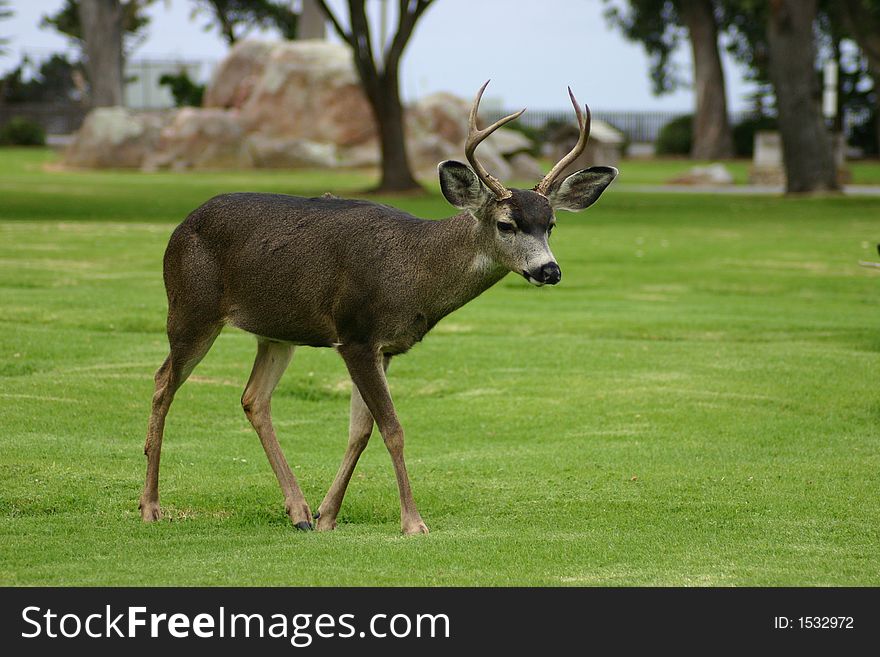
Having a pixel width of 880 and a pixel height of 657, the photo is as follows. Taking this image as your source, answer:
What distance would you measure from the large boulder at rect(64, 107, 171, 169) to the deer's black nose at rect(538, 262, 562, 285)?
124ft

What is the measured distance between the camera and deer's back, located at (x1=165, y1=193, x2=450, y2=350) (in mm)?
7863

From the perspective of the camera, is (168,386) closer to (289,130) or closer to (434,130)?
(434,130)

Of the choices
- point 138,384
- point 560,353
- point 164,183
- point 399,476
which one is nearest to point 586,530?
point 399,476

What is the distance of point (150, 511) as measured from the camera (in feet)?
26.8

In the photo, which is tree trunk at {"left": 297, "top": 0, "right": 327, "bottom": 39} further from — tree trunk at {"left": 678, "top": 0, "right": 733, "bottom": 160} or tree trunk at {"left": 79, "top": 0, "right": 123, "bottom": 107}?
tree trunk at {"left": 678, "top": 0, "right": 733, "bottom": 160}

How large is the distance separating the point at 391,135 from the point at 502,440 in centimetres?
2329

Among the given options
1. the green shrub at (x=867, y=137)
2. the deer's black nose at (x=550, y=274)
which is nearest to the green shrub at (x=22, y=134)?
the green shrub at (x=867, y=137)

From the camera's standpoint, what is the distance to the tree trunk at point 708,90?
6006 cm

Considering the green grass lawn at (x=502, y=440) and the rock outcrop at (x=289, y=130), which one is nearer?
the green grass lawn at (x=502, y=440)

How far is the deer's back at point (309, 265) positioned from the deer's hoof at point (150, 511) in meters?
1.10

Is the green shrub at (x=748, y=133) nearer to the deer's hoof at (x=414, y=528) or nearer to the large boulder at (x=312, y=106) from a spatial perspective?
the large boulder at (x=312, y=106)

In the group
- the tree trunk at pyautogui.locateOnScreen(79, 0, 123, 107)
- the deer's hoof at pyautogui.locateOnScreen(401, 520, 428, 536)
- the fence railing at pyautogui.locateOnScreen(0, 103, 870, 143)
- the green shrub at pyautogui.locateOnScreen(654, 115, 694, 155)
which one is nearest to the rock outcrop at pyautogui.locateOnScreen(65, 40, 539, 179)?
the tree trunk at pyautogui.locateOnScreen(79, 0, 123, 107)

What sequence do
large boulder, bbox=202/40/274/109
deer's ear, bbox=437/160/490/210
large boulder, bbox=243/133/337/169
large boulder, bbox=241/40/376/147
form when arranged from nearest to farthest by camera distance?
deer's ear, bbox=437/160/490/210 → large boulder, bbox=243/133/337/169 → large boulder, bbox=241/40/376/147 → large boulder, bbox=202/40/274/109

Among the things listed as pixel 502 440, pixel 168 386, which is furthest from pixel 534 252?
pixel 502 440
